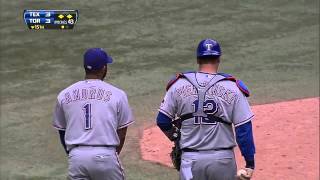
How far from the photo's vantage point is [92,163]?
5.14 meters

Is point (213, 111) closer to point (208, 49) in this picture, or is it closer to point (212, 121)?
point (212, 121)

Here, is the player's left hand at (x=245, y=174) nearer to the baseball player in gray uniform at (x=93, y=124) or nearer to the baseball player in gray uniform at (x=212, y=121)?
the baseball player in gray uniform at (x=212, y=121)

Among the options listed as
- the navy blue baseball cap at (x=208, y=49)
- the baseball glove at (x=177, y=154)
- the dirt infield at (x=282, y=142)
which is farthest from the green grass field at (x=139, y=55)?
the navy blue baseball cap at (x=208, y=49)

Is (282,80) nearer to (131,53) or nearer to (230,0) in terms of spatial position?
(131,53)

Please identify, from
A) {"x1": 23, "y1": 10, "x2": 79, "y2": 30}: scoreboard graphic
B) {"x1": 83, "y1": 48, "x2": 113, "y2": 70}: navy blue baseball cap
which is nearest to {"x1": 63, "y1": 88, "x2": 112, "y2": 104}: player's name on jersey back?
{"x1": 83, "y1": 48, "x2": 113, "y2": 70}: navy blue baseball cap

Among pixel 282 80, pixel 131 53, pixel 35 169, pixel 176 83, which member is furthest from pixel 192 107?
pixel 131 53

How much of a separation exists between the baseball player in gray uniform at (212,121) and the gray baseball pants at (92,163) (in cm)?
63

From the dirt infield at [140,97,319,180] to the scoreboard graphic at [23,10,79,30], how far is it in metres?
8.56

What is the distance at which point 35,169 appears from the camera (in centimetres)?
898

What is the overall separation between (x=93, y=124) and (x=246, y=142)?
4.28 feet

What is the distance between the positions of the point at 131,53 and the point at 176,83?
1059 cm

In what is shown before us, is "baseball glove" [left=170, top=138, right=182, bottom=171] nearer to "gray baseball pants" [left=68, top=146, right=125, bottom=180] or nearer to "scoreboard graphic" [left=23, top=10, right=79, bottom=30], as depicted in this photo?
"gray baseball pants" [left=68, top=146, right=125, bottom=180]

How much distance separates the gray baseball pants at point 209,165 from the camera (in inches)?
202

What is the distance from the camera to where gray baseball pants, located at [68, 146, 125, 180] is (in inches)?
203
